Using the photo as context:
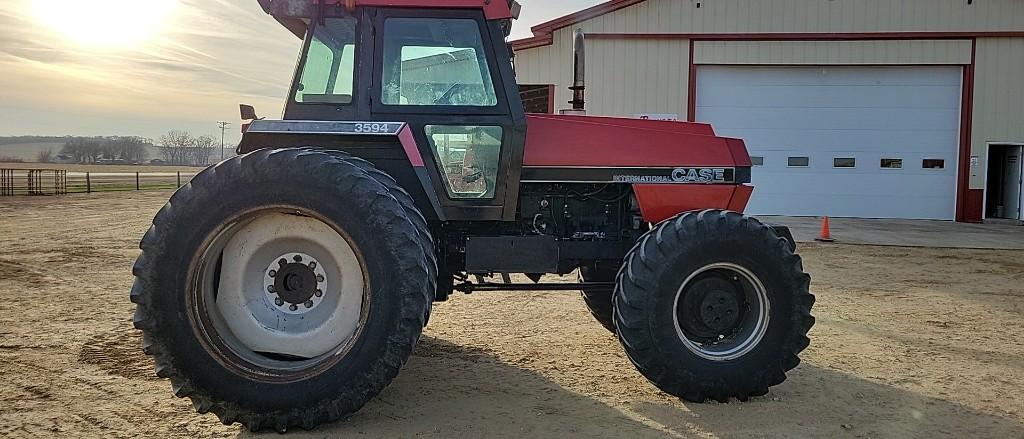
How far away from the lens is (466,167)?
432 cm

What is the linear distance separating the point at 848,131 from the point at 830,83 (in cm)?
122

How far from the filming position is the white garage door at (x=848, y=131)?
17.2 m

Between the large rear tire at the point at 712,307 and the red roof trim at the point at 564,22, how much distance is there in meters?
13.4

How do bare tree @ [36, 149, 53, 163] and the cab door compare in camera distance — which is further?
bare tree @ [36, 149, 53, 163]

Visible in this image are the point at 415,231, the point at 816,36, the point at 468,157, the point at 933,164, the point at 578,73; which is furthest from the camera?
the point at 933,164

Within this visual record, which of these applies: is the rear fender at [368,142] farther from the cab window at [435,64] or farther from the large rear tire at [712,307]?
the large rear tire at [712,307]

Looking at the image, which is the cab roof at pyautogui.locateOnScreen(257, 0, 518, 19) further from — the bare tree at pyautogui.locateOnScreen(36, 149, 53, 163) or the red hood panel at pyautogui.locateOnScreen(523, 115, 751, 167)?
the bare tree at pyautogui.locateOnScreen(36, 149, 53, 163)

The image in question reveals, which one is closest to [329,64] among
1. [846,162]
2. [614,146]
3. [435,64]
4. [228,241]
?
[435,64]

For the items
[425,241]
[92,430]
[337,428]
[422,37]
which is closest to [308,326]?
[337,428]

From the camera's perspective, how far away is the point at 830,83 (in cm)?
1728

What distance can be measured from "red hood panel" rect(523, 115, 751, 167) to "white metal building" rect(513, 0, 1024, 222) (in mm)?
12529

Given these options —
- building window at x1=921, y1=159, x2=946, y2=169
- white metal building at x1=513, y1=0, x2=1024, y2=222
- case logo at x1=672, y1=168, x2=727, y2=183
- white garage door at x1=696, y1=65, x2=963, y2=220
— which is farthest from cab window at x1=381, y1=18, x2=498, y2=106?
building window at x1=921, y1=159, x2=946, y2=169

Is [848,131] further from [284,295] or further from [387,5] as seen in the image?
[284,295]

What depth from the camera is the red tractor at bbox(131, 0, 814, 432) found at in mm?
3602
